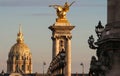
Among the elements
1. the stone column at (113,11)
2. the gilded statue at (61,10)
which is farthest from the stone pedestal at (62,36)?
the stone column at (113,11)

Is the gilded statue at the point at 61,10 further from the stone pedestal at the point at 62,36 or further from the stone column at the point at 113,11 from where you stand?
the stone column at the point at 113,11

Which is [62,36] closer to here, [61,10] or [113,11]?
[61,10]

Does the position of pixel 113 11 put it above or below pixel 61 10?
below

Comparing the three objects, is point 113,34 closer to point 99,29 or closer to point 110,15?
point 110,15

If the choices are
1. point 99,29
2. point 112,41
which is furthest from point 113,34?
point 99,29

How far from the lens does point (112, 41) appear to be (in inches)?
1037

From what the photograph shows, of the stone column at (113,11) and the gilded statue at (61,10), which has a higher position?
the gilded statue at (61,10)

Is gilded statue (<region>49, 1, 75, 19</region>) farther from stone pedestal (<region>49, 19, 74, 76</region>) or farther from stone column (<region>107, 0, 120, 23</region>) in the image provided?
stone column (<region>107, 0, 120, 23</region>)

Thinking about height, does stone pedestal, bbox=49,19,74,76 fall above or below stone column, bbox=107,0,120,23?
above

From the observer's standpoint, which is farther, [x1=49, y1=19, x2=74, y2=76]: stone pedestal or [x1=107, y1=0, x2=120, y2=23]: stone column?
[x1=49, y1=19, x2=74, y2=76]: stone pedestal

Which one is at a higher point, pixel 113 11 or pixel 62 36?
pixel 62 36

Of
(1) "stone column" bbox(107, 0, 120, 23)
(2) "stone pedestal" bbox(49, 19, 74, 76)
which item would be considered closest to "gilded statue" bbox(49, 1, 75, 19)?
(2) "stone pedestal" bbox(49, 19, 74, 76)

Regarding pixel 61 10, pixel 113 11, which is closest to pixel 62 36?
pixel 61 10

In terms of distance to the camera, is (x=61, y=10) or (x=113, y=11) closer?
(x=113, y=11)
